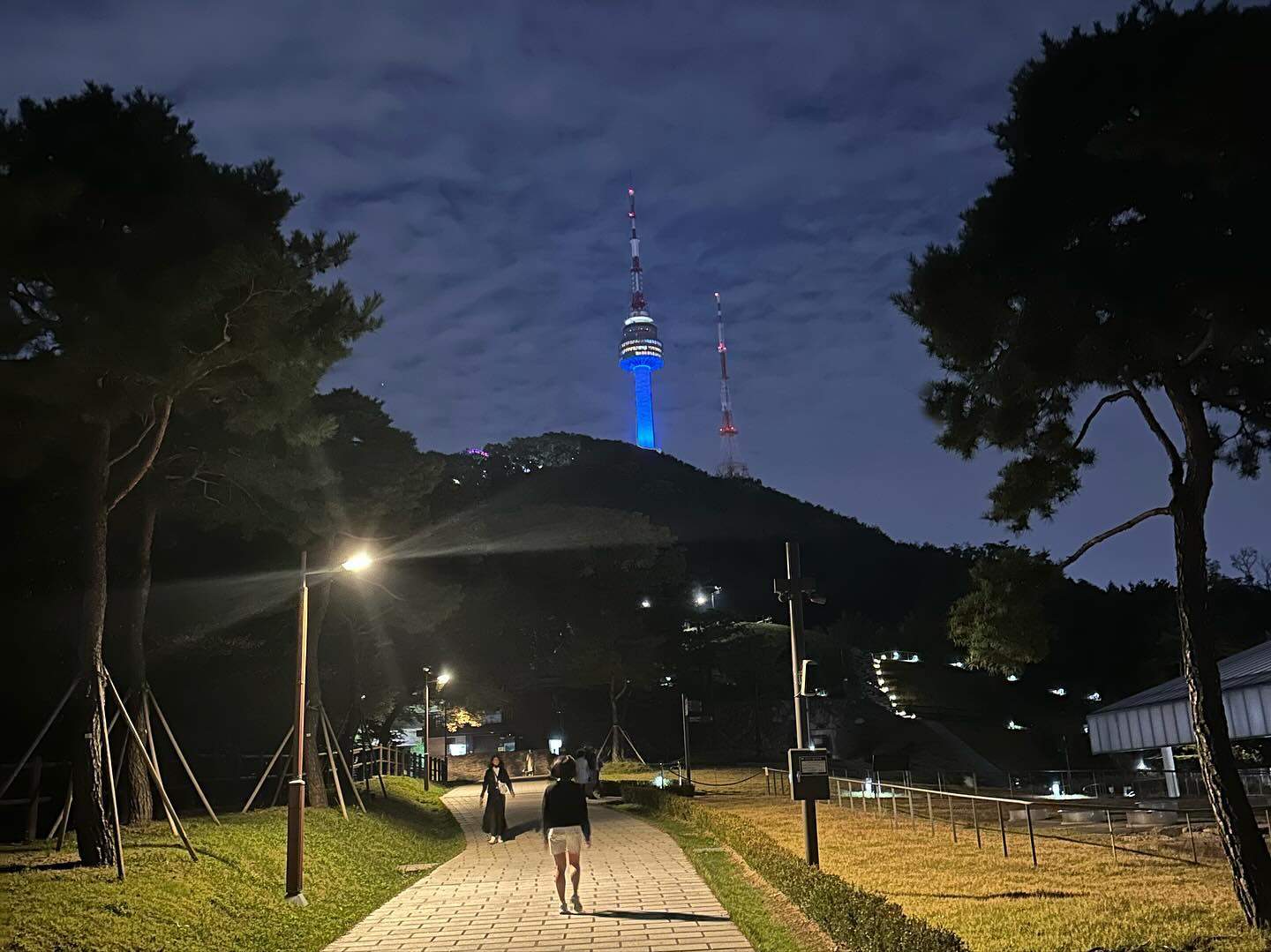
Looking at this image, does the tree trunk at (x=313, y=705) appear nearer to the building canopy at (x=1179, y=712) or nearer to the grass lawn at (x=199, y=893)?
the grass lawn at (x=199, y=893)

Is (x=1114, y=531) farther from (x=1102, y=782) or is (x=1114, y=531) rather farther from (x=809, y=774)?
(x=1102, y=782)

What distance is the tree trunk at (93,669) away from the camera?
11.1 metres

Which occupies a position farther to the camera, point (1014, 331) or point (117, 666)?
point (117, 666)

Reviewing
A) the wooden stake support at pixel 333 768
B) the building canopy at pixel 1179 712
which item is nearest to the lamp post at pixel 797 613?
the wooden stake support at pixel 333 768

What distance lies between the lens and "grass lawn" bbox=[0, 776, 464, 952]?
344 inches

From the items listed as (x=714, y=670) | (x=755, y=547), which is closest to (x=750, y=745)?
(x=714, y=670)

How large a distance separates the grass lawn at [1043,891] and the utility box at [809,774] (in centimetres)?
121

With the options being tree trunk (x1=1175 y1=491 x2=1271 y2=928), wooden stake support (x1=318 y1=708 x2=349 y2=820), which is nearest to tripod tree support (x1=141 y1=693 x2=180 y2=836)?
wooden stake support (x1=318 y1=708 x2=349 y2=820)

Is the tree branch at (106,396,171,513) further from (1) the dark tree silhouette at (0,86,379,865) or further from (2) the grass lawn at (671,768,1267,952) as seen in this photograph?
(2) the grass lawn at (671,768,1267,952)

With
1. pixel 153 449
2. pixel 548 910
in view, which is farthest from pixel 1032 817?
pixel 153 449

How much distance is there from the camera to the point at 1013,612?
1177 centimetres

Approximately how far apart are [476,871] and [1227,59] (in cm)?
1391

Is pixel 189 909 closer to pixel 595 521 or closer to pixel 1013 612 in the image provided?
pixel 1013 612

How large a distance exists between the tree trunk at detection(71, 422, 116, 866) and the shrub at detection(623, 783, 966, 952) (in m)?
7.71
